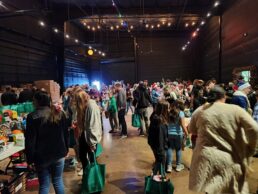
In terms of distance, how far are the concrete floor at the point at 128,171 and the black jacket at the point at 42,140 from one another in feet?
4.35

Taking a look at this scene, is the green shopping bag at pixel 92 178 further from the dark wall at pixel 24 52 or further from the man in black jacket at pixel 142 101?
the dark wall at pixel 24 52

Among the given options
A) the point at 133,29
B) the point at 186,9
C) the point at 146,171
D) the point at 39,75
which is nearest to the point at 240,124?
the point at 146,171

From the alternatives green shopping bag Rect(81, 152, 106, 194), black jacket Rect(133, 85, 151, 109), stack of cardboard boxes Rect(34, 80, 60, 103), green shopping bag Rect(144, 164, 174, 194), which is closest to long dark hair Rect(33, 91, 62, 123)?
green shopping bag Rect(81, 152, 106, 194)

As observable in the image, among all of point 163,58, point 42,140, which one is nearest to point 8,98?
point 42,140

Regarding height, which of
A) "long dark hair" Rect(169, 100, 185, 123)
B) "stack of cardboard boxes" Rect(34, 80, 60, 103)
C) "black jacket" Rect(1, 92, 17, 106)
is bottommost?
"long dark hair" Rect(169, 100, 185, 123)

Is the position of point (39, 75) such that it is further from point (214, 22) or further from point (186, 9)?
point (214, 22)

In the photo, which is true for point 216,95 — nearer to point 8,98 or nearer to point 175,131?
point 175,131

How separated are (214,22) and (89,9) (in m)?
7.31

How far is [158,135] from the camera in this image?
334 centimetres

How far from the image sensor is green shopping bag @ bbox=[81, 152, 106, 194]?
3236mm

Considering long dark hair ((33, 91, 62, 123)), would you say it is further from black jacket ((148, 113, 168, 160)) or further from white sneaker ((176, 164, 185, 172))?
white sneaker ((176, 164, 185, 172))

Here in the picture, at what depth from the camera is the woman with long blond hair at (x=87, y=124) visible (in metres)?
3.28

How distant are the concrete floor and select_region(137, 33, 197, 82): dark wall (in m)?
13.8

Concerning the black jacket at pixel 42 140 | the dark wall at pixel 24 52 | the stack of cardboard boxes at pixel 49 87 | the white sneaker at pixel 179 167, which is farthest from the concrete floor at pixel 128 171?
the dark wall at pixel 24 52
